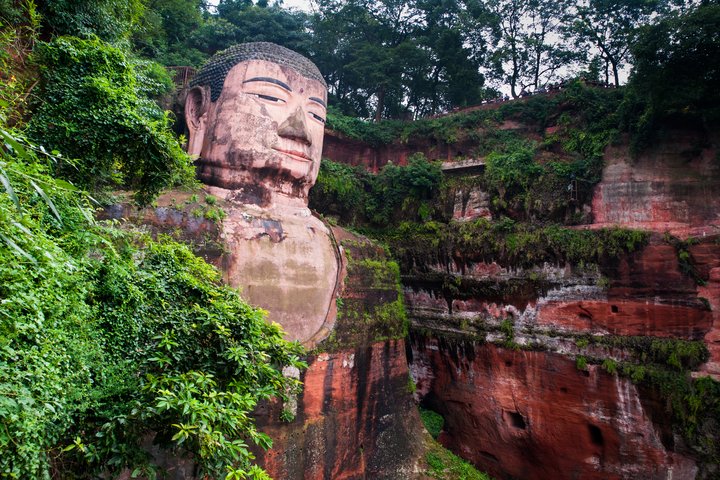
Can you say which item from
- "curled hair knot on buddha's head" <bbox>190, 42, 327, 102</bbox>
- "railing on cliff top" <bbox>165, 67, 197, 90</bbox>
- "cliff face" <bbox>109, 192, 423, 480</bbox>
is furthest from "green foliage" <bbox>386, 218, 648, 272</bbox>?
"railing on cliff top" <bbox>165, 67, 197, 90</bbox>

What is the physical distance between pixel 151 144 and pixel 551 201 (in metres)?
10.2

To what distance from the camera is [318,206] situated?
13.4m

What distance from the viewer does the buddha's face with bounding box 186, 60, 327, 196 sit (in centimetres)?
834

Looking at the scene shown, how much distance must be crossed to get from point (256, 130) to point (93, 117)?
3.81 metres

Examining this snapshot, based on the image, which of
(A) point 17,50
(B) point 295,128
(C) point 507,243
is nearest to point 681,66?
(C) point 507,243

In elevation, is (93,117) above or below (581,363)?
above

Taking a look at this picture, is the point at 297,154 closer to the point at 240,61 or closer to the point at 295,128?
the point at 295,128

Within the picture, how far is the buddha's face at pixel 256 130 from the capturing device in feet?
27.3

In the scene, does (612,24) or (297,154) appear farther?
(612,24)

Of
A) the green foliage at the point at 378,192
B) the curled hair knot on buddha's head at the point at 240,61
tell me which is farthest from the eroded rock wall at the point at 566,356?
the curled hair knot on buddha's head at the point at 240,61

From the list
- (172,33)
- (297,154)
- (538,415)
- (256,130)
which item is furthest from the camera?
(172,33)

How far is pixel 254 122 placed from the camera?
8.38 meters

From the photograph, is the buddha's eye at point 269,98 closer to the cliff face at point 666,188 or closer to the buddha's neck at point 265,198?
the buddha's neck at point 265,198

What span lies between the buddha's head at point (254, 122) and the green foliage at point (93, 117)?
2983mm
